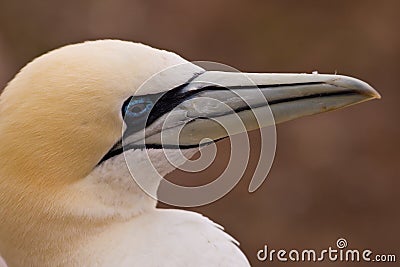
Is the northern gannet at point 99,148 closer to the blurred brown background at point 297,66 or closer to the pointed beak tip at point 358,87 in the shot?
the pointed beak tip at point 358,87

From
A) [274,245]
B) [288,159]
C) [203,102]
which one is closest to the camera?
[203,102]

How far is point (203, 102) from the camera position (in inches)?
79.6

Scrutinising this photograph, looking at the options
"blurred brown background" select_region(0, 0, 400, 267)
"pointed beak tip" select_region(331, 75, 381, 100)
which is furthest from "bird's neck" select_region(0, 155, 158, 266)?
"blurred brown background" select_region(0, 0, 400, 267)

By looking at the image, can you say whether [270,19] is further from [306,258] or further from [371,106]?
[306,258]

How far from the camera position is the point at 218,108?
2018 millimetres

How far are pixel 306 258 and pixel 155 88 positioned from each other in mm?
4349

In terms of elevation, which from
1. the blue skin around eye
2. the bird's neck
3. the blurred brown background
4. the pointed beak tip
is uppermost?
the pointed beak tip

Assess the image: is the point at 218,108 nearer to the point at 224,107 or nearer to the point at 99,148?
the point at 224,107

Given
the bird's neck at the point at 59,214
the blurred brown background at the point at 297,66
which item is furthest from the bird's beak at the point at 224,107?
the blurred brown background at the point at 297,66

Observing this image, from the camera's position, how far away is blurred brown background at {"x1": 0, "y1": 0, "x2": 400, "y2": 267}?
20.2ft

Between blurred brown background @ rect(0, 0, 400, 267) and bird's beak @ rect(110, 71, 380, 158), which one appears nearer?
bird's beak @ rect(110, 71, 380, 158)

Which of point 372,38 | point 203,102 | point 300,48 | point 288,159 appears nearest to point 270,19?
point 300,48

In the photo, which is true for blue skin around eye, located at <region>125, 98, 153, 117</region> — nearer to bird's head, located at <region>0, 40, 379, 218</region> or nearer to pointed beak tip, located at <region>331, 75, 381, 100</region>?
bird's head, located at <region>0, 40, 379, 218</region>

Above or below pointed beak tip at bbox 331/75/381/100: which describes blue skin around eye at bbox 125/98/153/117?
below
